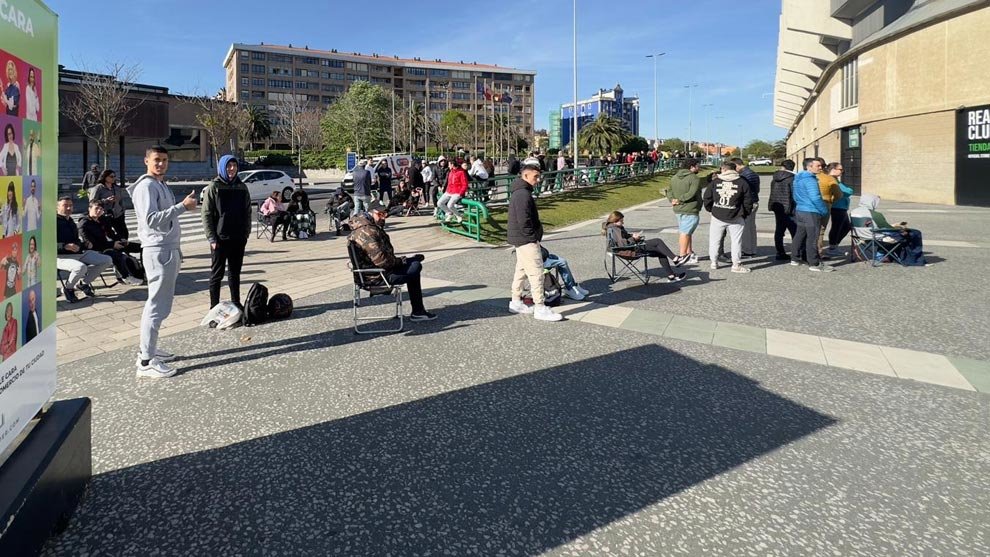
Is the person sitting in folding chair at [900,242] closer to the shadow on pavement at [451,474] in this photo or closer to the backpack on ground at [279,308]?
the shadow on pavement at [451,474]

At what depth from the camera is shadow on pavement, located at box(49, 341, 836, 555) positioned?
262cm

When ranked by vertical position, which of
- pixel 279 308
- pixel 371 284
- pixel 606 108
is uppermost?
pixel 606 108

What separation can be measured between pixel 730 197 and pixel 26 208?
8.66 metres

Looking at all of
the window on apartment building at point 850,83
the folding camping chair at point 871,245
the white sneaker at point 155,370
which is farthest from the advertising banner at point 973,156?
the white sneaker at point 155,370

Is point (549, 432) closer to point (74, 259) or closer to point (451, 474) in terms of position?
point (451, 474)

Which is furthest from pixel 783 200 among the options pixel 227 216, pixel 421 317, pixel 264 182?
pixel 264 182

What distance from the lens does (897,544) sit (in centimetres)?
256

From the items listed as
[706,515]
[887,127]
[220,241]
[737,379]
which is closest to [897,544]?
[706,515]

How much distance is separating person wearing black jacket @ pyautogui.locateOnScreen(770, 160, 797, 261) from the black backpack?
809cm

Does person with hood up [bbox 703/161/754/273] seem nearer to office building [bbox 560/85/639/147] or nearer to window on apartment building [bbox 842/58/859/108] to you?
window on apartment building [bbox 842/58/859/108]

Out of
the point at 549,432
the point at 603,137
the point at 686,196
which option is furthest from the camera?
the point at 603,137

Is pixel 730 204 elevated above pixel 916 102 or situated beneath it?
situated beneath

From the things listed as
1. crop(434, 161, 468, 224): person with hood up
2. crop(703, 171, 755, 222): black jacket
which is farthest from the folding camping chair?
crop(434, 161, 468, 224): person with hood up

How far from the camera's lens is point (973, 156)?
2217 cm
